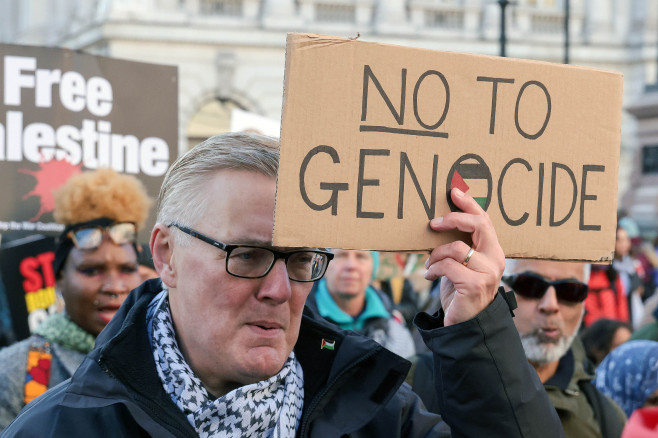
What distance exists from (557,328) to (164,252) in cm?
166

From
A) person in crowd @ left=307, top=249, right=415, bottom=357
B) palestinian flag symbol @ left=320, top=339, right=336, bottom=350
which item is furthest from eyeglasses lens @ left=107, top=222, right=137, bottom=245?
palestinian flag symbol @ left=320, top=339, right=336, bottom=350

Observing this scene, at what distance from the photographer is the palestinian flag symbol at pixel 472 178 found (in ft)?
6.03

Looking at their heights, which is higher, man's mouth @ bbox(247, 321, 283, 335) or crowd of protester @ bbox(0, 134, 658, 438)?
man's mouth @ bbox(247, 321, 283, 335)

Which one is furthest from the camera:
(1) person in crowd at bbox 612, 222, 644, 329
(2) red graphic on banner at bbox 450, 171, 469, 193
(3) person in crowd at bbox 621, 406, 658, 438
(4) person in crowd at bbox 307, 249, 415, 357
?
(1) person in crowd at bbox 612, 222, 644, 329

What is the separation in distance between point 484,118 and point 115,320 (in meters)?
0.92

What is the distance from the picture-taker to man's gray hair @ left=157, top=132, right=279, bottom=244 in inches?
75.0

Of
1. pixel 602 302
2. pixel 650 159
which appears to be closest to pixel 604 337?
pixel 602 302

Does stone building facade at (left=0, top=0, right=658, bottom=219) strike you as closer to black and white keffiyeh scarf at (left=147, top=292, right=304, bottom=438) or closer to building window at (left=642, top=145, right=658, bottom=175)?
building window at (left=642, top=145, right=658, bottom=175)

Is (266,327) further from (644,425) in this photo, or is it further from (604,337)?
(604,337)

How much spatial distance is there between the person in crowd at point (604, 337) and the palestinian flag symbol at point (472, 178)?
3562mm

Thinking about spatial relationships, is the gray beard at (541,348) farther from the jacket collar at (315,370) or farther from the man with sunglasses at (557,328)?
the jacket collar at (315,370)

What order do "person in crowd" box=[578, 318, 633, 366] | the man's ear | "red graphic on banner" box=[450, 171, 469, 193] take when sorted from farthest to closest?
"person in crowd" box=[578, 318, 633, 366] < the man's ear < "red graphic on banner" box=[450, 171, 469, 193]

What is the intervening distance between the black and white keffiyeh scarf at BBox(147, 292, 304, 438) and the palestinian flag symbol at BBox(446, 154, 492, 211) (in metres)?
0.55

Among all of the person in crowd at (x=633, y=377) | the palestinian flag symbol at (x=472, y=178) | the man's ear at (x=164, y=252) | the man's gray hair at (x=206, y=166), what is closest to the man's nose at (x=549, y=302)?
the person in crowd at (x=633, y=377)
